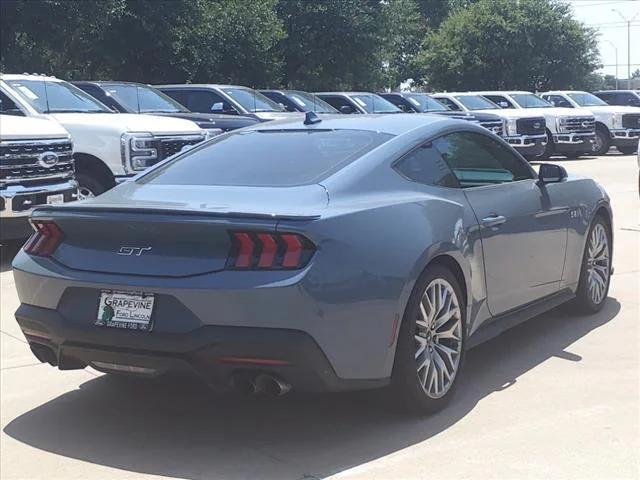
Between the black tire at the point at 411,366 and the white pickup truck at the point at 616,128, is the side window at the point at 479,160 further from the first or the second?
the white pickup truck at the point at 616,128

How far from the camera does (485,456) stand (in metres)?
4.07

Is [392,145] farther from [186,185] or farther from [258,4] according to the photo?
[258,4]

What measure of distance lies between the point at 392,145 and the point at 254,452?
1772 mm

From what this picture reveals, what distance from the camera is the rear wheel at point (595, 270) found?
6406 millimetres

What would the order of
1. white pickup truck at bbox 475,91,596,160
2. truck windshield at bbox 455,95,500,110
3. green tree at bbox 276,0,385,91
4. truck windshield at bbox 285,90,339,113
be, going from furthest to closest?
1. green tree at bbox 276,0,385,91
2. truck windshield at bbox 455,95,500,110
3. white pickup truck at bbox 475,91,596,160
4. truck windshield at bbox 285,90,339,113

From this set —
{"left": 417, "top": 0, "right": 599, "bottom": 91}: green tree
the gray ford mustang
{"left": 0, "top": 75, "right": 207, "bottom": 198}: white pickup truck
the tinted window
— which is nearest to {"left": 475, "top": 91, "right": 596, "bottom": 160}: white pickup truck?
the tinted window

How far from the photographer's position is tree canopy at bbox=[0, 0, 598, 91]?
2328 centimetres

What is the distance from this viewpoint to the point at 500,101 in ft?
79.8

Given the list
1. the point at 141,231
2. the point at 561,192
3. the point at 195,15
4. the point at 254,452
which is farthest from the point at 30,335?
the point at 195,15

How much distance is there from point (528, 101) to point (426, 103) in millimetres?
3843

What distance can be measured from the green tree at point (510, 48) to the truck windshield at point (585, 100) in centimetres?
1136

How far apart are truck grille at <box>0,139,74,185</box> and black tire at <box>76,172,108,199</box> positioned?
107 centimetres

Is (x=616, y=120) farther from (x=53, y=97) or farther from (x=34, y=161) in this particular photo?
(x=34, y=161)

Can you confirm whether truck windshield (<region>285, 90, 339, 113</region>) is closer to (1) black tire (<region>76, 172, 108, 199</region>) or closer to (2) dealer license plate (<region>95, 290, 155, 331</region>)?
(1) black tire (<region>76, 172, 108, 199</region>)
